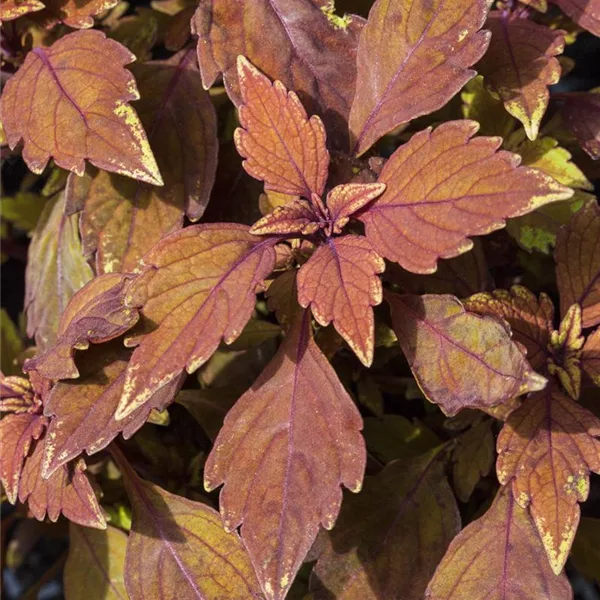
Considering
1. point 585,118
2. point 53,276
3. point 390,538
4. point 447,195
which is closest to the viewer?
point 447,195

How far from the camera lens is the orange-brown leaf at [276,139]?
824 millimetres

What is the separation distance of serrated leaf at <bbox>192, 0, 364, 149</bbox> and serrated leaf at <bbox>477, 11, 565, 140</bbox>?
0.16 meters

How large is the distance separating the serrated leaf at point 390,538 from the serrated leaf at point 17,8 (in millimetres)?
677

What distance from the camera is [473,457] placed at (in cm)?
101

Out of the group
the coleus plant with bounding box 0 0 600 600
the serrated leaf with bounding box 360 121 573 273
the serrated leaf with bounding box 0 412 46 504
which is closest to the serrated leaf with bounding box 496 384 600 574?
the coleus plant with bounding box 0 0 600 600

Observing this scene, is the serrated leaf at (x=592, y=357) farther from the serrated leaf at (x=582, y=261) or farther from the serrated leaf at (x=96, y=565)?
the serrated leaf at (x=96, y=565)

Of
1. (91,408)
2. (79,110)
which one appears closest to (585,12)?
(79,110)

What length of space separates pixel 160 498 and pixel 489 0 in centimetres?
65

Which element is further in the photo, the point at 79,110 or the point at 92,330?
the point at 79,110

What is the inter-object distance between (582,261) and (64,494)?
1.98 feet

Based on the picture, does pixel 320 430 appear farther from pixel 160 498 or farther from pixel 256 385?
pixel 160 498

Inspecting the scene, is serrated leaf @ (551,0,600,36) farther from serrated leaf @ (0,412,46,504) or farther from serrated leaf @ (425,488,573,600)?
serrated leaf @ (0,412,46,504)

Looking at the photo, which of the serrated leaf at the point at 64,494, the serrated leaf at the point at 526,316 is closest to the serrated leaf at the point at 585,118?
the serrated leaf at the point at 526,316

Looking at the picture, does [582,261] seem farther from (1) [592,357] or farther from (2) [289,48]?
(2) [289,48]
